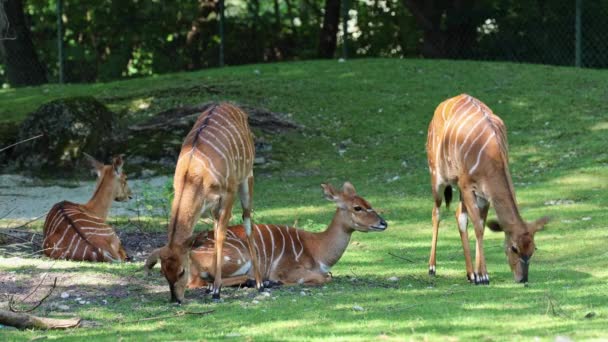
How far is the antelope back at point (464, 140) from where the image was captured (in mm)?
8203

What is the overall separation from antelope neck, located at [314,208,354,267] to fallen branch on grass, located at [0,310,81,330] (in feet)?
8.39

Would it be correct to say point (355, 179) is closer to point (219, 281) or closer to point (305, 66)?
point (305, 66)

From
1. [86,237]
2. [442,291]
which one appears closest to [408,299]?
[442,291]

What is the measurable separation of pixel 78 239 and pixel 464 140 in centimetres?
347

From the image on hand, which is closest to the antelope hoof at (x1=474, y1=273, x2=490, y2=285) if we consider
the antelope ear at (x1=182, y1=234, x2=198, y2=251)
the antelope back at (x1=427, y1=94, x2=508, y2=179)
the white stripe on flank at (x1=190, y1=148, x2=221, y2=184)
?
the antelope back at (x1=427, y1=94, x2=508, y2=179)

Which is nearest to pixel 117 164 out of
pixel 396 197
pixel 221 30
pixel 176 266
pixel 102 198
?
pixel 102 198

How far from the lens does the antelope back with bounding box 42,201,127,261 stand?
926 cm

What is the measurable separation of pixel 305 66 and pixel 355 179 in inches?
216

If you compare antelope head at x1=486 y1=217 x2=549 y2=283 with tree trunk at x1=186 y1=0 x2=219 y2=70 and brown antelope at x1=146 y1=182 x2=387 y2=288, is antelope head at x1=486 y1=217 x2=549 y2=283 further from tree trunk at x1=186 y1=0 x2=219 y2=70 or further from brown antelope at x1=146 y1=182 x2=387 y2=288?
tree trunk at x1=186 y1=0 x2=219 y2=70

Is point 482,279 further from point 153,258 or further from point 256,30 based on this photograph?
point 256,30

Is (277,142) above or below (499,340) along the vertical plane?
below

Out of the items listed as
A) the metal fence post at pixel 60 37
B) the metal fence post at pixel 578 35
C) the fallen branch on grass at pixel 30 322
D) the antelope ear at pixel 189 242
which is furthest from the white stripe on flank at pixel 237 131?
the metal fence post at pixel 60 37

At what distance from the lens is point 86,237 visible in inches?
372

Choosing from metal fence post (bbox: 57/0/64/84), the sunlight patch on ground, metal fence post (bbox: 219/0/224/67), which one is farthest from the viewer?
metal fence post (bbox: 219/0/224/67)
